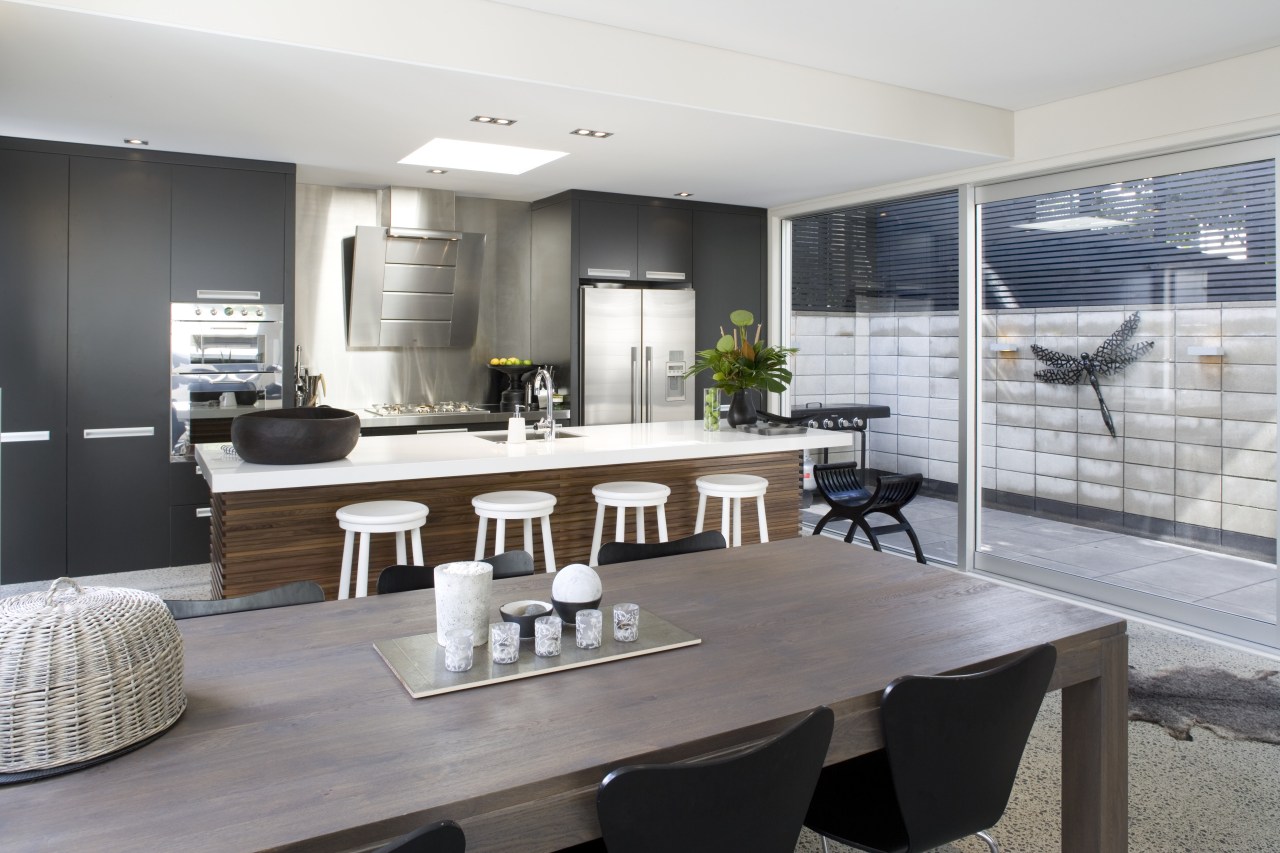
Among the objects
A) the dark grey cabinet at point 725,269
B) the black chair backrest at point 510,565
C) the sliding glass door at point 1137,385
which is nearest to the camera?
the black chair backrest at point 510,565

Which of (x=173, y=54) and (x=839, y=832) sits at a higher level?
(x=173, y=54)

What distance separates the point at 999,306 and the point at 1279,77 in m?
1.72

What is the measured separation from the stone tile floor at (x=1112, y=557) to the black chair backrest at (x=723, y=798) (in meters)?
3.71

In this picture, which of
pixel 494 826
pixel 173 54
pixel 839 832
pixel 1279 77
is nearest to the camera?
pixel 494 826

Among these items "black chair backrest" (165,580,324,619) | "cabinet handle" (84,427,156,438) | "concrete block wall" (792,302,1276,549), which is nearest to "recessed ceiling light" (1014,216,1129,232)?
"concrete block wall" (792,302,1276,549)

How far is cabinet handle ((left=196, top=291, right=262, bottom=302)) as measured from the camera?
5.17m

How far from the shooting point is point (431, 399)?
6.67m

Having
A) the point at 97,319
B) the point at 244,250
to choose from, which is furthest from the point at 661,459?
the point at 97,319

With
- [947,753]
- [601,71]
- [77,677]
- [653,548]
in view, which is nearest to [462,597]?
[77,677]

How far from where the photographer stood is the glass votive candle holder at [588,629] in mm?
1773

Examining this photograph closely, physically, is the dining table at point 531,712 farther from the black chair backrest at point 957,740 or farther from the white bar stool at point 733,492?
the white bar stool at point 733,492

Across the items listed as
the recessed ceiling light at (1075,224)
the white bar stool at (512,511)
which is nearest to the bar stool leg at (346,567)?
the white bar stool at (512,511)

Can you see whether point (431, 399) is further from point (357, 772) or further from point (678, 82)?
point (357, 772)

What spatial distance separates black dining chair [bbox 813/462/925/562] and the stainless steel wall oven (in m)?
3.33
